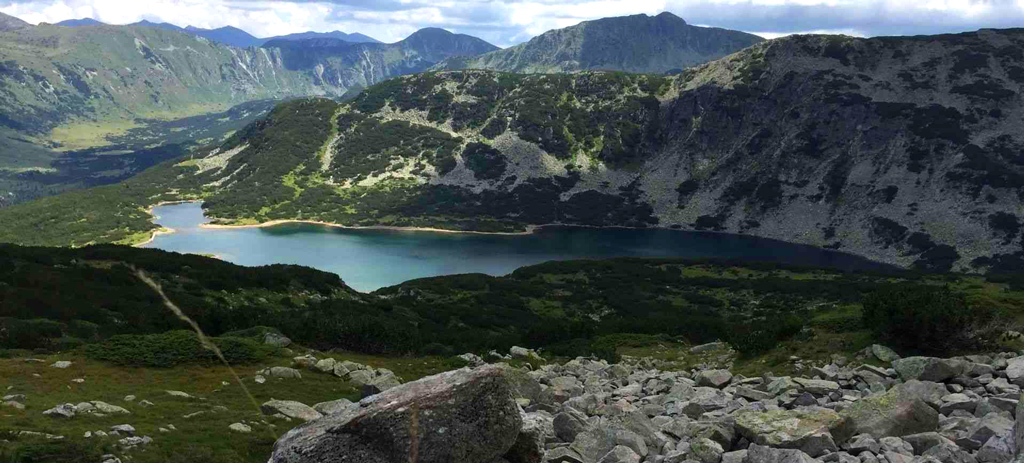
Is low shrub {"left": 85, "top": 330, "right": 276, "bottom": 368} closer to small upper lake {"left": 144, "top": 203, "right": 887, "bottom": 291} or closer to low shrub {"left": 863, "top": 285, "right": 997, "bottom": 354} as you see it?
low shrub {"left": 863, "top": 285, "right": 997, "bottom": 354}

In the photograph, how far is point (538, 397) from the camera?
19.8 metres

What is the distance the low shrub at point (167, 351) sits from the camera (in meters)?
27.7

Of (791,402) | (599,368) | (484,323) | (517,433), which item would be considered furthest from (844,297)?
(517,433)

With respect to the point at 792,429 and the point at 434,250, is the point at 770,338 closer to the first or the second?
the point at 792,429

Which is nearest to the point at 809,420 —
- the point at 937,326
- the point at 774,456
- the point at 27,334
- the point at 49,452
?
the point at 774,456

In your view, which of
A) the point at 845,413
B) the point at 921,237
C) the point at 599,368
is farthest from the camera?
the point at 921,237

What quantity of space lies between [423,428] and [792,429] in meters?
7.72

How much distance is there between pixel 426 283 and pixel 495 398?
96.0 m

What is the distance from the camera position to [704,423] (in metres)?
15.3

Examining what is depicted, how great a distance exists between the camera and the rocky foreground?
10.7 metres

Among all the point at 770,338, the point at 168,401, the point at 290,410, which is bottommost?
the point at 770,338

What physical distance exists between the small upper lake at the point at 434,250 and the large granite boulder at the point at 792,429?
409 ft

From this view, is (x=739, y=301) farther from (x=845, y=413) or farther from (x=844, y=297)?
(x=845, y=413)

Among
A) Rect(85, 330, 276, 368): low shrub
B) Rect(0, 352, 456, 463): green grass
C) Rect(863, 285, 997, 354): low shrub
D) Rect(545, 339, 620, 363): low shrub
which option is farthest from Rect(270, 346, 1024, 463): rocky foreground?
Rect(545, 339, 620, 363): low shrub
